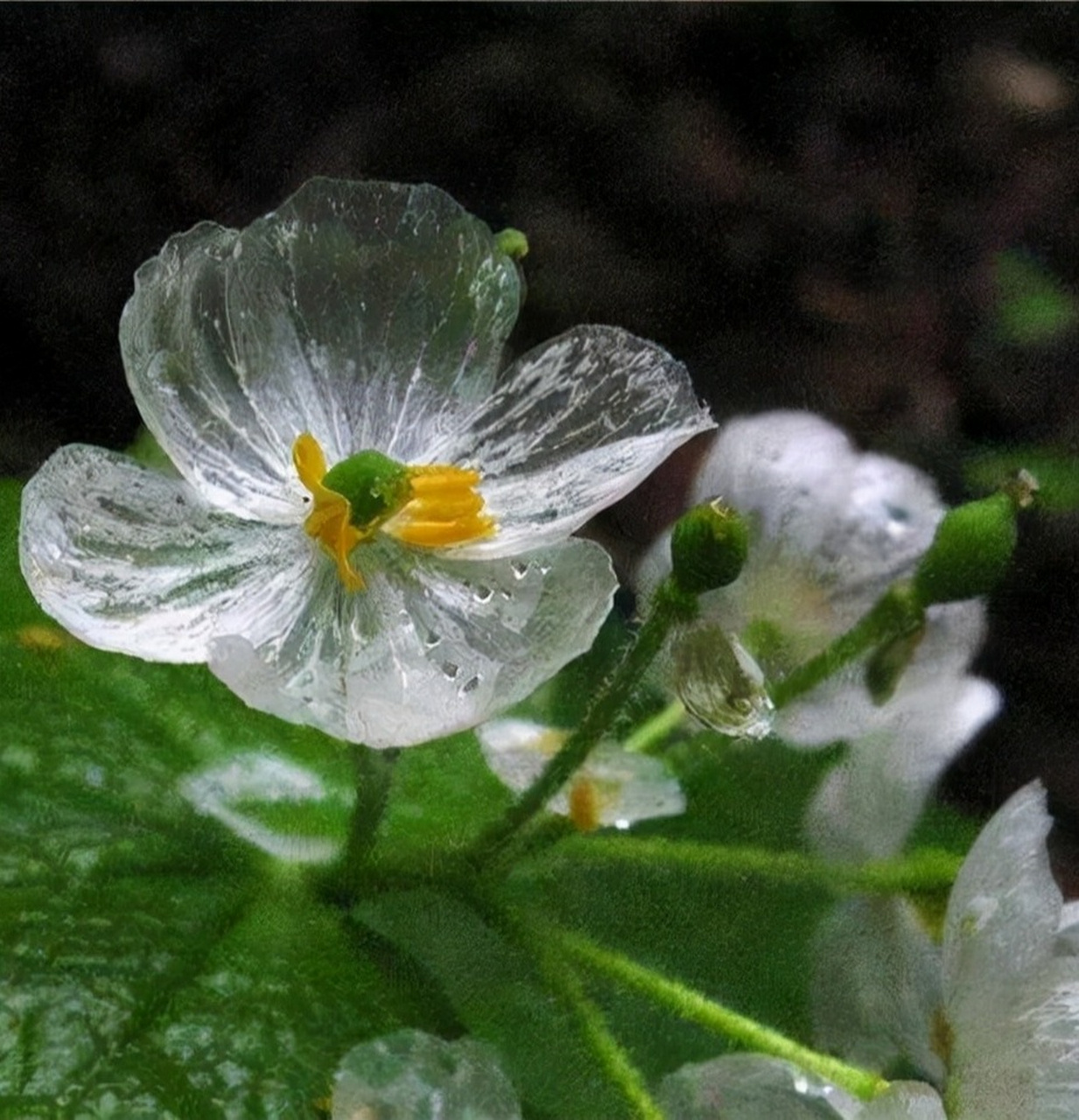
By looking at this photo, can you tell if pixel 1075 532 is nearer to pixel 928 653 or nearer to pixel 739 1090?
pixel 928 653

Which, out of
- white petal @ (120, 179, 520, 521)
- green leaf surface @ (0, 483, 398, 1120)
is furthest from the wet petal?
white petal @ (120, 179, 520, 521)

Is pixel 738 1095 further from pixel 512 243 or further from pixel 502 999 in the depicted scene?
pixel 512 243

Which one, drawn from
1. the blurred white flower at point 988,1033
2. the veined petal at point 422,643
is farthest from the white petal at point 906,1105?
the veined petal at point 422,643

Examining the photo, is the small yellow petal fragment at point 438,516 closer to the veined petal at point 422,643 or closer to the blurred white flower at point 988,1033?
the veined petal at point 422,643

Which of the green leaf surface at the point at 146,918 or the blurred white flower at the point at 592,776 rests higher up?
the blurred white flower at the point at 592,776

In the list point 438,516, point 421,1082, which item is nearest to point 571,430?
point 438,516

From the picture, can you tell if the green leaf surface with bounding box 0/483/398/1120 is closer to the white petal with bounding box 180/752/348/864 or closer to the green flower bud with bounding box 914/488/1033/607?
the white petal with bounding box 180/752/348/864

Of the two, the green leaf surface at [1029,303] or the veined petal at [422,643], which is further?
the green leaf surface at [1029,303]
